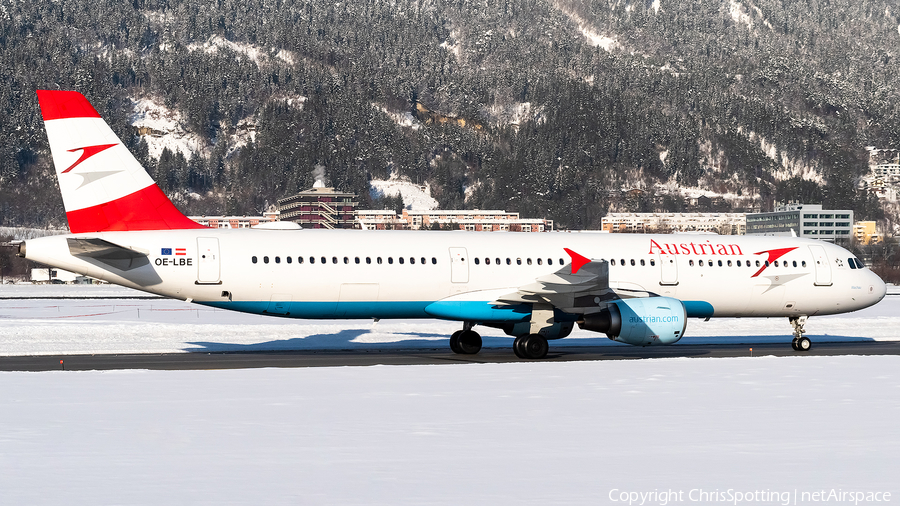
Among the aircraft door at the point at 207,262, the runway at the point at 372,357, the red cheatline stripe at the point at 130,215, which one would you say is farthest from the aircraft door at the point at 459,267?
the red cheatline stripe at the point at 130,215

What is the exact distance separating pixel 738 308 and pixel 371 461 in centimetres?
2095

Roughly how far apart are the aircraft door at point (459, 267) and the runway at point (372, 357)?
2.08 metres

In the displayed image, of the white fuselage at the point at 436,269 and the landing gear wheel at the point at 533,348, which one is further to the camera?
the landing gear wheel at the point at 533,348

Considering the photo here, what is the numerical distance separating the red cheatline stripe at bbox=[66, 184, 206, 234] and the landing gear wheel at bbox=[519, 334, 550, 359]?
30.6 feet

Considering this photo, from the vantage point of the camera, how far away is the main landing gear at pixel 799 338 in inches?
1185

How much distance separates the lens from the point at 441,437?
1366 centimetres

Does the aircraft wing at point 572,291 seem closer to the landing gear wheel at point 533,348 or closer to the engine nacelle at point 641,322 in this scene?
the engine nacelle at point 641,322

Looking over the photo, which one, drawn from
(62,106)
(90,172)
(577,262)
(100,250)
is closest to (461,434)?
(577,262)

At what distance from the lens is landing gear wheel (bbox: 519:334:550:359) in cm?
2684

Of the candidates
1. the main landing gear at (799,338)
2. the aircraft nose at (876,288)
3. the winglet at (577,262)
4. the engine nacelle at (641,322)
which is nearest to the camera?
the engine nacelle at (641,322)

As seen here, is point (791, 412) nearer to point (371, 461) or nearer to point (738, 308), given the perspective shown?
point (371, 461)

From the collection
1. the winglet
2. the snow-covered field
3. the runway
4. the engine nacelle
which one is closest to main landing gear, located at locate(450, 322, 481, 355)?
the runway

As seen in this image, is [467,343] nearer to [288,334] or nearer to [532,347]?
[532,347]

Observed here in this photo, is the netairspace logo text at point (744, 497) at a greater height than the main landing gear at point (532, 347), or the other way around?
the main landing gear at point (532, 347)
